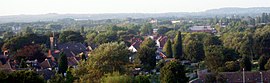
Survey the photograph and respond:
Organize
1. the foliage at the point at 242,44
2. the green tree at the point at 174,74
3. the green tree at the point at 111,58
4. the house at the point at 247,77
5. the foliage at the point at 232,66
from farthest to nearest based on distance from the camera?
the foliage at the point at 242,44
the foliage at the point at 232,66
the house at the point at 247,77
the green tree at the point at 111,58
the green tree at the point at 174,74

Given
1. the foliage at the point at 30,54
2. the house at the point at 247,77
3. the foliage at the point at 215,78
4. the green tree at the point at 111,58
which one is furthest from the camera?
the foliage at the point at 30,54

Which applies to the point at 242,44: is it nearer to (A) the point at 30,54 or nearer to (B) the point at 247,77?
(B) the point at 247,77

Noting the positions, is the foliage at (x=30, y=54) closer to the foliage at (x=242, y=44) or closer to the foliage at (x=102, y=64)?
the foliage at (x=102, y=64)

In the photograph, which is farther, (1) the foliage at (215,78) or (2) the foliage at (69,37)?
(2) the foliage at (69,37)

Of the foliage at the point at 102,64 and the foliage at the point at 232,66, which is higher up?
the foliage at the point at 102,64

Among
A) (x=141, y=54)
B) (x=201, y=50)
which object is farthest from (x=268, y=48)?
(x=141, y=54)

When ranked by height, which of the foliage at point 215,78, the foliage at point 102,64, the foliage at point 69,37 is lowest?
the foliage at point 69,37

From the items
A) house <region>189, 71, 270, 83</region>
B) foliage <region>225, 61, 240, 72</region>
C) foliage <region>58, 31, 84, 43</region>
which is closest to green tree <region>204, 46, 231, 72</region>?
foliage <region>225, 61, 240, 72</region>

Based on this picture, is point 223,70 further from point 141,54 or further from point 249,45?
point 249,45

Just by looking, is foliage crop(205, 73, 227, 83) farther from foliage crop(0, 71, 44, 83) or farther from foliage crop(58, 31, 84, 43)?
foliage crop(58, 31, 84, 43)

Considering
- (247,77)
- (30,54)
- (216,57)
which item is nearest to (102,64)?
(247,77)

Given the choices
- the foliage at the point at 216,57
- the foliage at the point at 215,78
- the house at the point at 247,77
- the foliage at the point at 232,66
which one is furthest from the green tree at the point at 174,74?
the foliage at the point at 216,57
